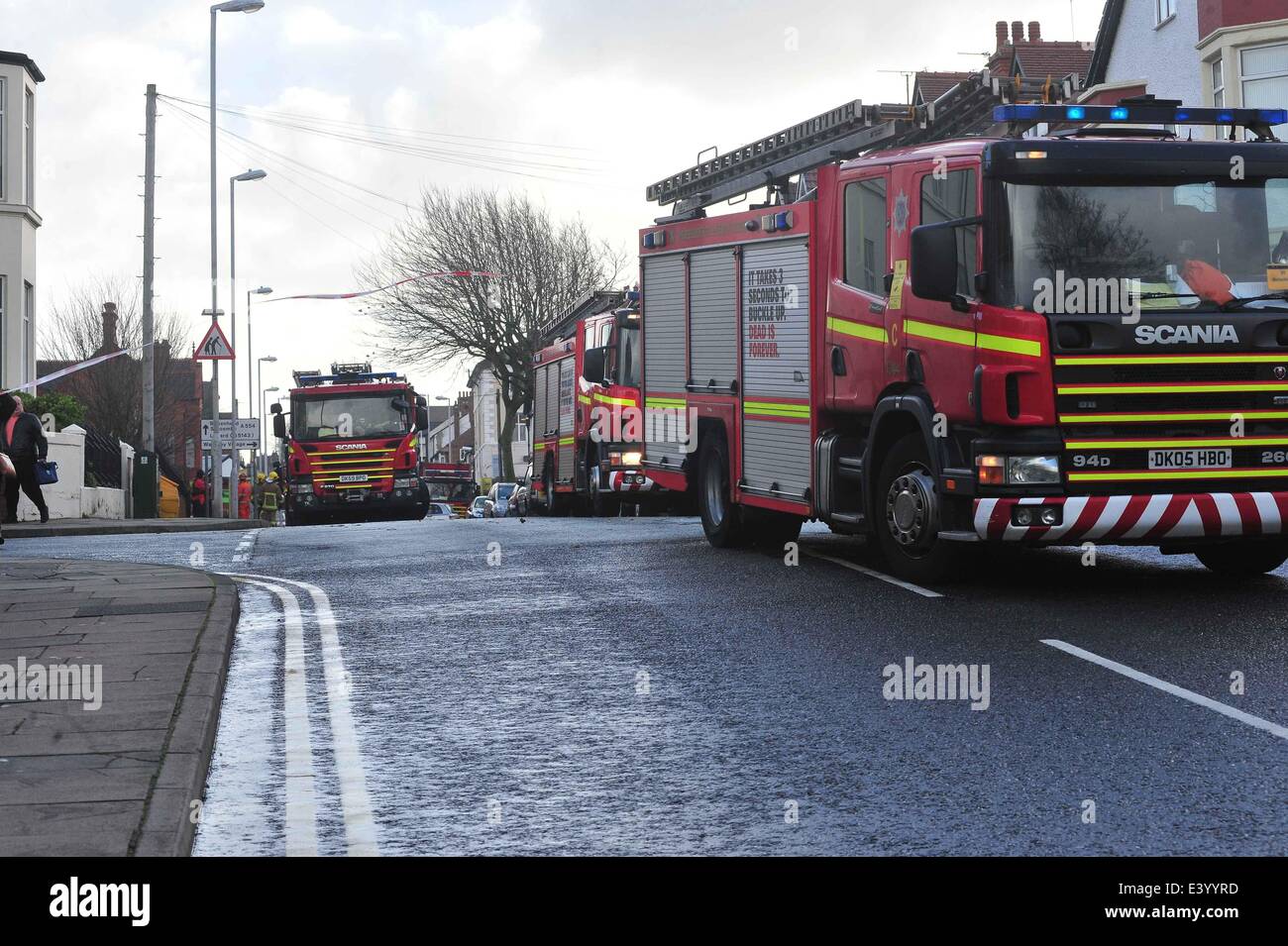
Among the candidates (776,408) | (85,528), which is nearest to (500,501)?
(85,528)

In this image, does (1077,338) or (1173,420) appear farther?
(1173,420)

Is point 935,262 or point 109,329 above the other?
point 109,329

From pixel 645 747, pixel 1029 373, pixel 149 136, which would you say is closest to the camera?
pixel 645 747

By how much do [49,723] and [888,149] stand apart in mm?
7230

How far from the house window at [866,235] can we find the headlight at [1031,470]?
1.93 meters

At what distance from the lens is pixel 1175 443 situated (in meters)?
10.2

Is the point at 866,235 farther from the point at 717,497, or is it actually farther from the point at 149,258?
the point at 149,258

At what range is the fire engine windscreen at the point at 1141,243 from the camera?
1018 cm

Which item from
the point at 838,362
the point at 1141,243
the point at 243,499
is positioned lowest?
the point at 243,499

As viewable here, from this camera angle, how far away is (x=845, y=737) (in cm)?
678

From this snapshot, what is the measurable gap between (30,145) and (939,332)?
26.7 meters

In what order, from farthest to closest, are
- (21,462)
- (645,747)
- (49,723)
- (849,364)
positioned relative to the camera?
(21,462), (849,364), (49,723), (645,747)
